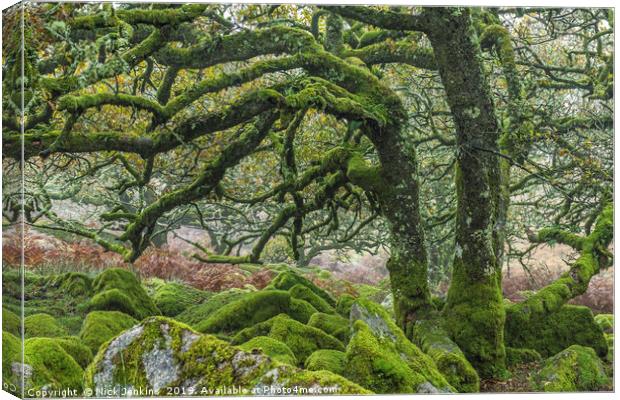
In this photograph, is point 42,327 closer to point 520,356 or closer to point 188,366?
point 188,366

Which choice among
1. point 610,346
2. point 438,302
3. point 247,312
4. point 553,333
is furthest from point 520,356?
point 247,312

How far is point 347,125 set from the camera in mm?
10336

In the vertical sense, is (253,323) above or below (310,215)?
below

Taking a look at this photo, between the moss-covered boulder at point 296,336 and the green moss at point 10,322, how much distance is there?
7.58 feet

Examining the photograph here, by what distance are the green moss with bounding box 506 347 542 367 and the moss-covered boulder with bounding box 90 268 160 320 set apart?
4256 millimetres

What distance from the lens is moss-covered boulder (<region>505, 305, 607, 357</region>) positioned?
10.6m

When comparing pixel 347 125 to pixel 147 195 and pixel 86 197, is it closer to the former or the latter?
pixel 147 195

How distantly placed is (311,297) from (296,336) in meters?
0.95

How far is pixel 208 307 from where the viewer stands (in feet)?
33.9

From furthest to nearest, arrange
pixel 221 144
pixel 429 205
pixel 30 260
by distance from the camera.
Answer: pixel 429 205 → pixel 221 144 → pixel 30 260

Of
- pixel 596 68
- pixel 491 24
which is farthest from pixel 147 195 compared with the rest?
pixel 596 68

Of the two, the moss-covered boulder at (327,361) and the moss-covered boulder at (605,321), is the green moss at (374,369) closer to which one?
the moss-covered boulder at (327,361)

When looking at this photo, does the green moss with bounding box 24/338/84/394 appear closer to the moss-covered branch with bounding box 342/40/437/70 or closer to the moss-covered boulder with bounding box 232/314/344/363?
the moss-covered boulder with bounding box 232/314/344/363

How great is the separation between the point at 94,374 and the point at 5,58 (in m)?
3.23
